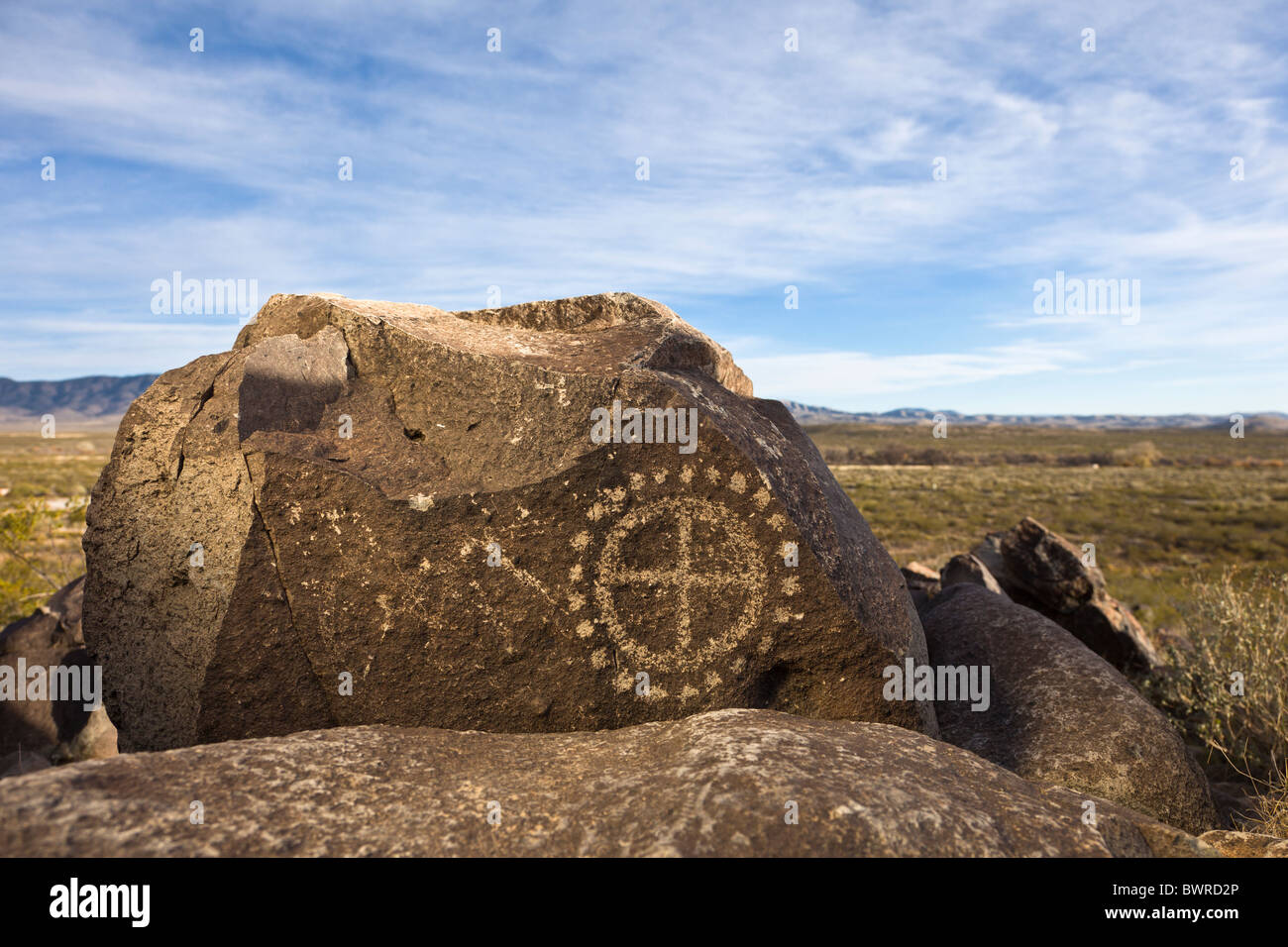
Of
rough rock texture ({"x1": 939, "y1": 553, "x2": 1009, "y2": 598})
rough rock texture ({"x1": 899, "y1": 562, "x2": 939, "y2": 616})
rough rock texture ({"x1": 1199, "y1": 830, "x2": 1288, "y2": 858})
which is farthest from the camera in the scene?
rough rock texture ({"x1": 939, "y1": 553, "x2": 1009, "y2": 598})

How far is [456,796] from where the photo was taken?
3398 mm

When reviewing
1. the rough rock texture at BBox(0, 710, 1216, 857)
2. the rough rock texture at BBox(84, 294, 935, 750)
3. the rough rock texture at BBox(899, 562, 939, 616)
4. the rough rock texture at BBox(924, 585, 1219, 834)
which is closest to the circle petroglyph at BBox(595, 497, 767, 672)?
the rough rock texture at BBox(84, 294, 935, 750)

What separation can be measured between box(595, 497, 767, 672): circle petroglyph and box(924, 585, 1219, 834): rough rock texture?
2.53 m

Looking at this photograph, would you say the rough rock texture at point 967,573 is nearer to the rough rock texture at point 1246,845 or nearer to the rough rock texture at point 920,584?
the rough rock texture at point 920,584

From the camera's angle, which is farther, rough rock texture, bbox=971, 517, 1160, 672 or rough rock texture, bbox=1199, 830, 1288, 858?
Result: rough rock texture, bbox=971, 517, 1160, 672

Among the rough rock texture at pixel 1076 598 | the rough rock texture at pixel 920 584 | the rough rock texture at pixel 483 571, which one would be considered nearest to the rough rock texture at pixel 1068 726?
the rough rock texture at pixel 483 571

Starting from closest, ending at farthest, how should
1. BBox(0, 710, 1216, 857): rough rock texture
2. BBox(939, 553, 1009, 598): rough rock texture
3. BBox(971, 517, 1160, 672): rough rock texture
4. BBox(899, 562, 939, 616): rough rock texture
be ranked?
1. BBox(0, 710, 1216, 857): rough rock texture
2. BBox(899, 562, 939, 616): rough rock texture
3. BBox(971, 517, 1160, 672): rough rock texture
4. BBox(939, 553, 1009, 598): rough rock texture

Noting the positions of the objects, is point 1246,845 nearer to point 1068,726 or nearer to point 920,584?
point 1068,726

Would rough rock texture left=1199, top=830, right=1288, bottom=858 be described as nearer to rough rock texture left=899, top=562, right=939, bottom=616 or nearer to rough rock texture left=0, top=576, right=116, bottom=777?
rough rock texture left=899, top=562, right=939, bottom=616

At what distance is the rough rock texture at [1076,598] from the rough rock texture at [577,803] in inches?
301

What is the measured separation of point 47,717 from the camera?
29.1ft

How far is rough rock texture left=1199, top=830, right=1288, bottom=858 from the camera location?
3.67 meters

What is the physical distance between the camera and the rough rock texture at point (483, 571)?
460cm
